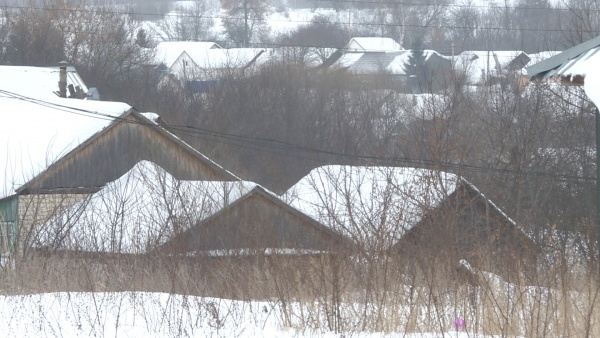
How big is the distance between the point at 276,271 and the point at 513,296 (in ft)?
7.56

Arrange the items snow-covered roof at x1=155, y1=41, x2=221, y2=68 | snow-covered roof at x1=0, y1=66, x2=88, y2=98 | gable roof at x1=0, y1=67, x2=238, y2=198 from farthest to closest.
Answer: snow-covered roof at x1=155, y1=41, x2=221, y2=68 → snow-covered roof at x1=0, y1=66, x2=88, y2=98 → gable roof at x1=0, y1=67, x2=238, y2=198

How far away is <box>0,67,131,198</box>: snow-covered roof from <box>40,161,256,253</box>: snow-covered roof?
2.31 metres

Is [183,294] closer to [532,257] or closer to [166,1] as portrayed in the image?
[532,257]

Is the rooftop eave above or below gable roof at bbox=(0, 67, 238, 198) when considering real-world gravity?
above

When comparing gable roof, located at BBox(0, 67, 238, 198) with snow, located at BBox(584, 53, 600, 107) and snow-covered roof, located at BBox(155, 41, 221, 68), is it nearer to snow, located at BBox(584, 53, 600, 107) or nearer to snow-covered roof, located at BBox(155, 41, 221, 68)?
snow, located at BBox(584, 53, 600, 107)

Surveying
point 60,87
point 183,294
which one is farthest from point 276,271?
point 60,87

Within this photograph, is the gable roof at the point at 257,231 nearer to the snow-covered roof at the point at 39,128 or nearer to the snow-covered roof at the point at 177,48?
the snow-covered roof at the point at 39,128

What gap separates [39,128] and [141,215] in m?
8.67

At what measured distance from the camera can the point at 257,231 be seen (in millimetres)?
11109

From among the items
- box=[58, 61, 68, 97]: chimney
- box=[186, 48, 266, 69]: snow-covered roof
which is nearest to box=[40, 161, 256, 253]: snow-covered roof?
box=[58, 61, 68, 97]: chimney

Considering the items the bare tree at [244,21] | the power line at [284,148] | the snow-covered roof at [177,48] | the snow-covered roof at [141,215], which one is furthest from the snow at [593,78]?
the bare tree at [244,21]

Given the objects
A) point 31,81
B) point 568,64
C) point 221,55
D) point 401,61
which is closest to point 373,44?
point 401,61

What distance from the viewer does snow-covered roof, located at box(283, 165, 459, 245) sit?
11.6 metres

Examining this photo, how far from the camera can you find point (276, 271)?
8.66 m
